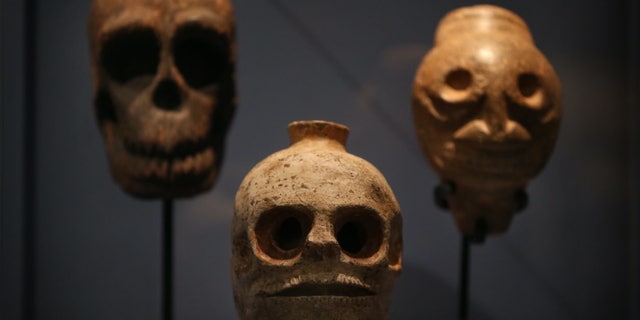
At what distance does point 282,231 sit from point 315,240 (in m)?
0.16

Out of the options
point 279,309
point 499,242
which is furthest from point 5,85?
point 499,242

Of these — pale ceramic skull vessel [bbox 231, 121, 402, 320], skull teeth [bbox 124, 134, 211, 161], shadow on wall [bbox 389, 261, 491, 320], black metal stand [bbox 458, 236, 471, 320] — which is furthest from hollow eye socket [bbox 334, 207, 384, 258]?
shadow on wall [bbox 389, 261, 491, 320]

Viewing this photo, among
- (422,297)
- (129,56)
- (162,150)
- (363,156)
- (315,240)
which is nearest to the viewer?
(315,240)

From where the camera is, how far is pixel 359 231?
4.60ft

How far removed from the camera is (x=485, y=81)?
73.7 inches

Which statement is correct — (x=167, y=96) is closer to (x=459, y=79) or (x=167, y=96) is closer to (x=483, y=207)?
(x=459, y=79)

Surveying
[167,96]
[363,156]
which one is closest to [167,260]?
[167,96]

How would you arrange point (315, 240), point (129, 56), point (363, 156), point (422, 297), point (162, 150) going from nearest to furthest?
point (315, 240)
point (162, 150)
point (129, 56)
point (363, 156)
point (422, 297)

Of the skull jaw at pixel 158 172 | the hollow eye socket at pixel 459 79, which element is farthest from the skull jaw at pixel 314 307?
the hollow eye socket at pixel 459 79

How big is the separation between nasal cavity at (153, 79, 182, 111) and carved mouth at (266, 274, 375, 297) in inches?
28.6

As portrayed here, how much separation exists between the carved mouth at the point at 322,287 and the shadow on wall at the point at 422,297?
1114 millimetres

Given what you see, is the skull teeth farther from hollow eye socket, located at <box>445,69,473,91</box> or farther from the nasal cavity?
hollow eye socket, located at <box>445,69,473,91</box>

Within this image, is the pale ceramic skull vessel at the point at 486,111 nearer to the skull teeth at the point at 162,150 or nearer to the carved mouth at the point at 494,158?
the carved mouth at the point at 494,158

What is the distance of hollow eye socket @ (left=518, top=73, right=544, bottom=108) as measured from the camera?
6.18 feet
